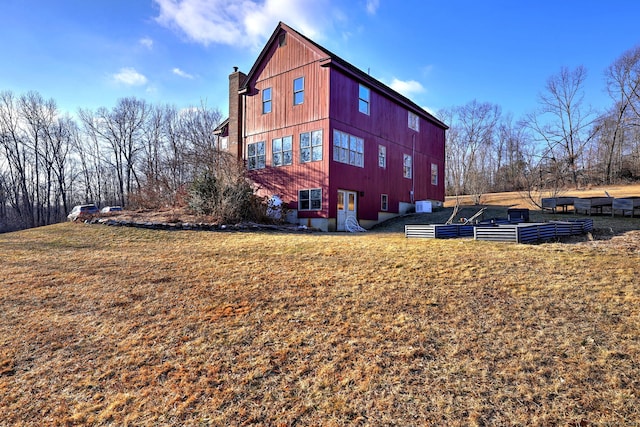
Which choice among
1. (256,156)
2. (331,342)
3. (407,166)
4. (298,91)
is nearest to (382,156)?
(407,166)

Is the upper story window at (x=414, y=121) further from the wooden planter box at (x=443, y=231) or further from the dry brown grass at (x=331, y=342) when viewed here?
the dry brown grass at (x=331, y=342)

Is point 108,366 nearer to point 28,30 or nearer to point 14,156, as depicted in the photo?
point 28,30

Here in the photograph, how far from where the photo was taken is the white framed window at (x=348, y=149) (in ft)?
48.7

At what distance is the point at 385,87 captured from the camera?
17828mm

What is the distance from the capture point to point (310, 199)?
15.0 m

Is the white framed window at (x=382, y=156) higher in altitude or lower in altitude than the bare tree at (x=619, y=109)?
lower

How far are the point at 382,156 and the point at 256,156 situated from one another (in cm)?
665

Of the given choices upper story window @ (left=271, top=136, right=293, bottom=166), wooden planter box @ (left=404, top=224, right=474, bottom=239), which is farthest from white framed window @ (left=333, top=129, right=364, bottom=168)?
wooden planter box @ (left=404, top=224, right=474, bottom=239)

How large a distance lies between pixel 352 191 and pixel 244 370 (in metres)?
13.0

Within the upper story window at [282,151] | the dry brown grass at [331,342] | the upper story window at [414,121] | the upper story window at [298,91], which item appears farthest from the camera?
the upper story window at [414,121]

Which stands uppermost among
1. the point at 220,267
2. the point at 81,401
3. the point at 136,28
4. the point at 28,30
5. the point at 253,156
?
the point at 136,28

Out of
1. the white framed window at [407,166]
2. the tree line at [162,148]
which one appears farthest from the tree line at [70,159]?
the white framed window at [407,166]

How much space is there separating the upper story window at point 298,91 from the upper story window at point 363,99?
2828mm

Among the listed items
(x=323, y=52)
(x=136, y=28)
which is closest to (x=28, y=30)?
(x=136, y=28)
